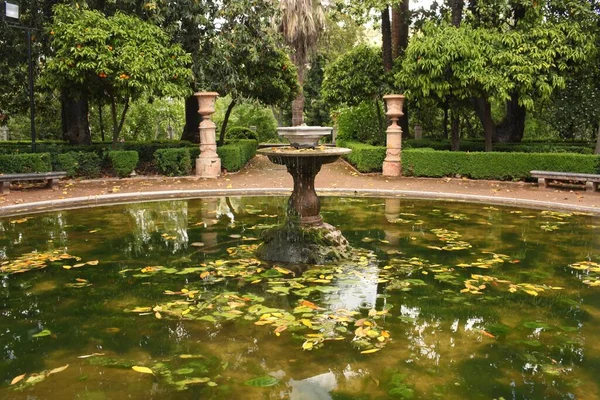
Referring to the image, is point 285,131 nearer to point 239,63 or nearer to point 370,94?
point 239,63

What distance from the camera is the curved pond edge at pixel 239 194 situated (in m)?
10.6

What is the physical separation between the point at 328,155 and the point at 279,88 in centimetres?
1249

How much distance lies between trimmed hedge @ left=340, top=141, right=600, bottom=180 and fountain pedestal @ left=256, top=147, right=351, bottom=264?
9.06 m

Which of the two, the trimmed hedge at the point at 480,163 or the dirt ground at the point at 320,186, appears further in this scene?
the trimmed hedge at the point at 480,163

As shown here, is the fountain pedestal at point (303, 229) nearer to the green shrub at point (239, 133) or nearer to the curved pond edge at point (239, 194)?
the curved pond edge at point (239, 194)

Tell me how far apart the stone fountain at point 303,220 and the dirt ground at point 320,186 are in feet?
18.4

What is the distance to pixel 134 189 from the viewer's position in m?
13.3

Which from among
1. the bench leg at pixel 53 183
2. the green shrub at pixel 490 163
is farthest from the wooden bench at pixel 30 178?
the green shrub at pixel 490 163

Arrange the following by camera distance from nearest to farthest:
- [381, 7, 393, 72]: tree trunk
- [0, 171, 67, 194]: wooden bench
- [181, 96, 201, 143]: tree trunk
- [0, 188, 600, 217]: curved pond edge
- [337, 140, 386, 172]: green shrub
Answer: [0, 188, 600, 217]: curved pond edge, [0, 171, 67, 194]: wooden bench, [337, 140, 386, 172]: green shrub, [381, 7, 393, 72]: tree trunk, [181, 96, 201, 143]: tree trunk

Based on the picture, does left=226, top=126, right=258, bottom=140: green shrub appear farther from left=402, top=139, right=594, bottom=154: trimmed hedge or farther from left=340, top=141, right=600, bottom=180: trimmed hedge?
left=340, top=141, right=600, bottom=180: trimmed hedge

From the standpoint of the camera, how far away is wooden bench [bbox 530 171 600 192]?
12.7 m

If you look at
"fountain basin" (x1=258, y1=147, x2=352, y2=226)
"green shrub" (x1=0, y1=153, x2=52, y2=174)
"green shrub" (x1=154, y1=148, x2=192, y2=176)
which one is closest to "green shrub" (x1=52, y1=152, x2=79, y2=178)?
→ "green shrub" (x1=0, y1=153, x2=52, y2=174)

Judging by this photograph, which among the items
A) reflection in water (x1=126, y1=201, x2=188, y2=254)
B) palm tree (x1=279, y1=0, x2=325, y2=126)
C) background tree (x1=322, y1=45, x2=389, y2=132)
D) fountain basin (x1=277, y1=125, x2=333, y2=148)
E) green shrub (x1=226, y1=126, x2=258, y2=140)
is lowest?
reflection in water (x1=126, y1=201, x2=188, y2=254)

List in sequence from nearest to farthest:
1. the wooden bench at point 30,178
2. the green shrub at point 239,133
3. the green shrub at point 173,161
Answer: the wooden bench at point 30,178
the green shrub at point 173,161
the green shrub at point 239,133
